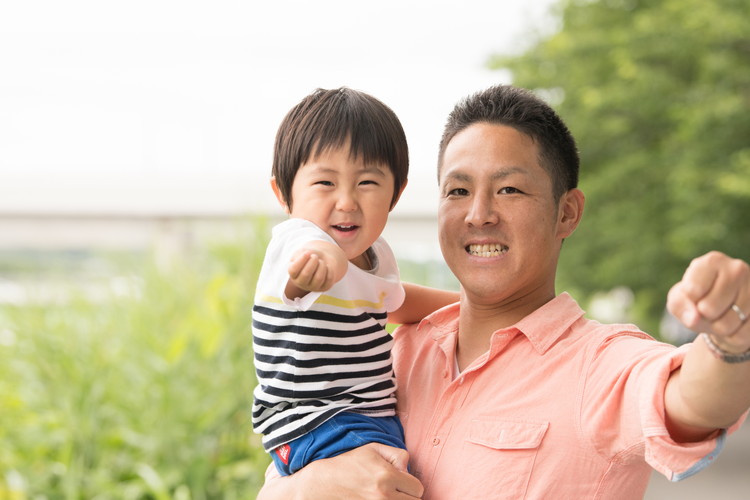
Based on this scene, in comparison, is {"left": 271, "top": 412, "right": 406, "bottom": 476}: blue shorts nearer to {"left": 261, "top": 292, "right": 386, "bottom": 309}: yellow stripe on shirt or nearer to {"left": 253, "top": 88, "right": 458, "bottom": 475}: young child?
{"left": 253, "top": 88, "right": 458, "bottom": 475}: young child

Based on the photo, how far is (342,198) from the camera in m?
1.35

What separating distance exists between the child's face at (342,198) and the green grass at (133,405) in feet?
7.22

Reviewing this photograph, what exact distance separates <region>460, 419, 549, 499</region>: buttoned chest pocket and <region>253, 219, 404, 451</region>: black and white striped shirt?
18 centimetres

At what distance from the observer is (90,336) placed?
154 inches

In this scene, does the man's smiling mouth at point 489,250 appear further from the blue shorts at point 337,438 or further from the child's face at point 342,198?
the blue shorts at point 337,438

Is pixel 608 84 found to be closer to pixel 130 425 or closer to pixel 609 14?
pixel 609 14

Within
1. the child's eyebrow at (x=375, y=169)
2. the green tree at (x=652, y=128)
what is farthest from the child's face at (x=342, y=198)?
the green tree at (x=652, y=128)

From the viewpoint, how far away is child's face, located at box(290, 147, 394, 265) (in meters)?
1.36

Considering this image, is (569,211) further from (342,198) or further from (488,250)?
(342,198)

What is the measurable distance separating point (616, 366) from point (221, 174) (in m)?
11.4

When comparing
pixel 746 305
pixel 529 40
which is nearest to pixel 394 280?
pixel 746 305

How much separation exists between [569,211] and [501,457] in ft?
1.47

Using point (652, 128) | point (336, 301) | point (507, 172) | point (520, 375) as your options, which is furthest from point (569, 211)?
point (652, 128)

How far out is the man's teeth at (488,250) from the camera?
4.67 feet
